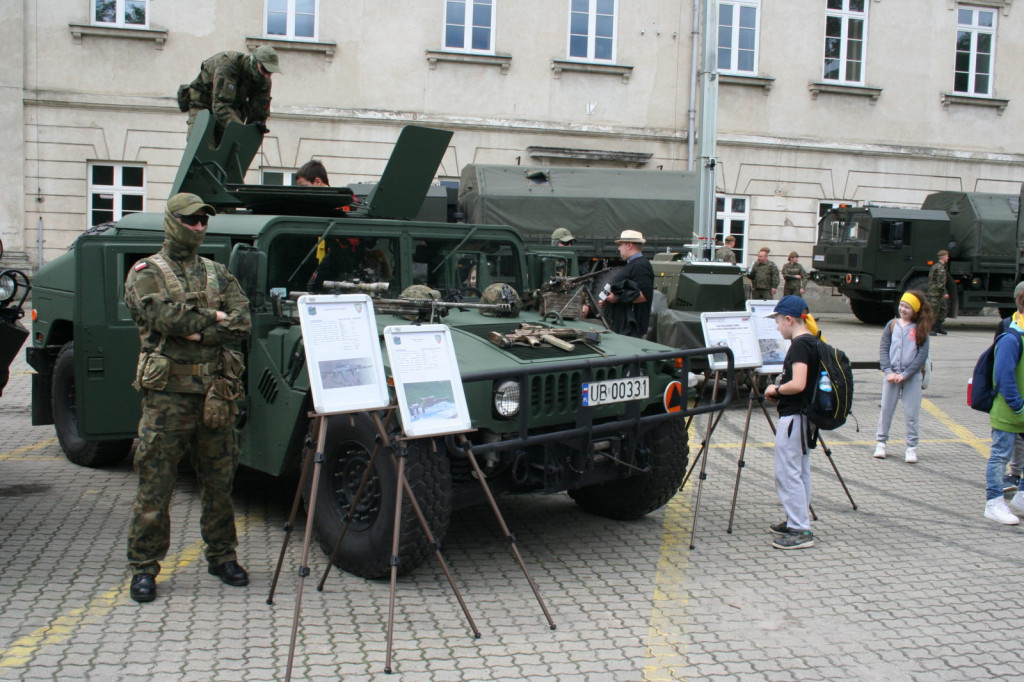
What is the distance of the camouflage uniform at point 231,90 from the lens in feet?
27.0

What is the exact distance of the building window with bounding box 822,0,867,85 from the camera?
23422 millimetres

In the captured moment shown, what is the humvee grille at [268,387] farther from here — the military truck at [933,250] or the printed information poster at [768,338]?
the military truck at [933,250]

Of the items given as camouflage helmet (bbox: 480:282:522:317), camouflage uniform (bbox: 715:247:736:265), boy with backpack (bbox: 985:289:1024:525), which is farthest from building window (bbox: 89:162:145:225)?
boy with backpack (bbox: 985:289:1024:525)

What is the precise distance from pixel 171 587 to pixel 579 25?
62.2 ft

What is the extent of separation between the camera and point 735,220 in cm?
2327

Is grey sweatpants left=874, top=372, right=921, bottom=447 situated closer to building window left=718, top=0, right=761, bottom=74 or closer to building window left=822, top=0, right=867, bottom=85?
building window left=718, top=0, right=761, bottom=74

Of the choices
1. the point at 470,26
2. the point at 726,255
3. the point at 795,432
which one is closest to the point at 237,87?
the point at 795,432

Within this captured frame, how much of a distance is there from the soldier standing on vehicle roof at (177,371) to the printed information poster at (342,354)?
606mm

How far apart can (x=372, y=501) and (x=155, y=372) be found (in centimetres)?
121

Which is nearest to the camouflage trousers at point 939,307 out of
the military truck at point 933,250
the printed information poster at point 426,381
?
the military truck at point 933,250

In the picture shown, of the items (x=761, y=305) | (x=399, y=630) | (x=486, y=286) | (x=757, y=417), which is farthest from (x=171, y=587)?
(x=757, y=417)

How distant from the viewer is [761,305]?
7004mm

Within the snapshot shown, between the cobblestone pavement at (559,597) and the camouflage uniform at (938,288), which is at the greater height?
the camouflage uniform at (938,288)

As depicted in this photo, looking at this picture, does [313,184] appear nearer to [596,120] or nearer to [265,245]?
[265,245]
